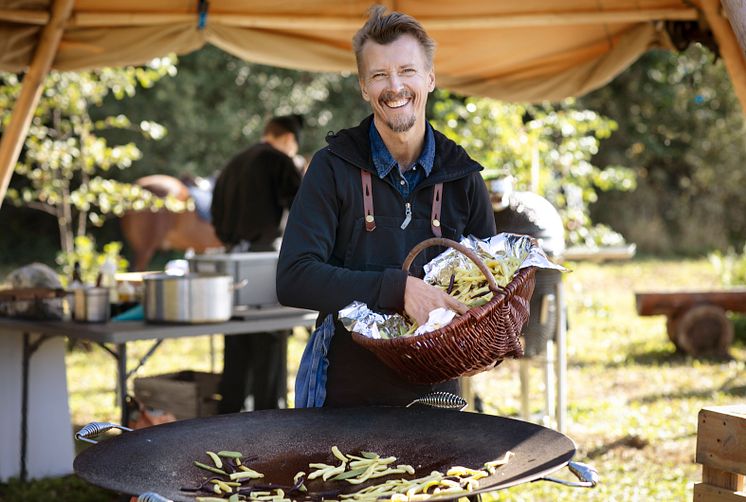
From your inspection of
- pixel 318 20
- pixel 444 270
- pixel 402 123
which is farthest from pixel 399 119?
pixel 318 20

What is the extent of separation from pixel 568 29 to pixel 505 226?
1220 millimetres

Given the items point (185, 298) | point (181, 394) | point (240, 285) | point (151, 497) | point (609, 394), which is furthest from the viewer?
point (609, 394)

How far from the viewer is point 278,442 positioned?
2.47 m

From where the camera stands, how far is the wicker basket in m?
2.25

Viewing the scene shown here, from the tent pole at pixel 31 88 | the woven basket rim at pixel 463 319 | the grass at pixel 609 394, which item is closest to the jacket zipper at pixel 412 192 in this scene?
the woven basket rim at pixel 463 319

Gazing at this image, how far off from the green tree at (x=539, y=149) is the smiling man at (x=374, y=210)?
495 centimetres

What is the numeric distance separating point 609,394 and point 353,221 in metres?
5.71

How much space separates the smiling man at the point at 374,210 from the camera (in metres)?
2.49

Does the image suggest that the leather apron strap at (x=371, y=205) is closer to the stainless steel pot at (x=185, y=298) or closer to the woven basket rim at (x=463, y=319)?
the woven basket rim at (x=463, y=319)

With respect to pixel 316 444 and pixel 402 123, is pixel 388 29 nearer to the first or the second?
pixel 402 123

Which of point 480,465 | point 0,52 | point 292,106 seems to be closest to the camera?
point 480,465

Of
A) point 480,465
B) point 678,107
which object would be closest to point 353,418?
point 480,465

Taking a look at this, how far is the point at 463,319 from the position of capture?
7.33ft

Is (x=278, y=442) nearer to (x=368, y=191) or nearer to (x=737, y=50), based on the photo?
(x=368, y=191)
